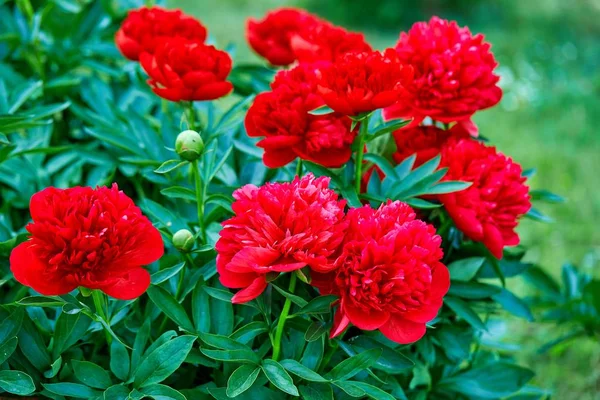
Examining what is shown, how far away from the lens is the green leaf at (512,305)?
120 cm

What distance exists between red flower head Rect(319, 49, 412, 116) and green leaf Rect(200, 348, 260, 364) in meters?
0.32

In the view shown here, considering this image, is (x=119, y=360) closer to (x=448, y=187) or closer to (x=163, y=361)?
(x=163, y=361)

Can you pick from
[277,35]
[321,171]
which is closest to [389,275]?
[321,171]

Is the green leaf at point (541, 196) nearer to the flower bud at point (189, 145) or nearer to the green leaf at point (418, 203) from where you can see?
the green leaf at point (418, 203)

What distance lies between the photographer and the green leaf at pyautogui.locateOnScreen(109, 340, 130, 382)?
0.93m

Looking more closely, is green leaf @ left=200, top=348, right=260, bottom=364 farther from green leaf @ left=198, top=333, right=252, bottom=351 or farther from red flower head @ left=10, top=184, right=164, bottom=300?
red flower head @ left=10, top=184, right=164, bottom=300

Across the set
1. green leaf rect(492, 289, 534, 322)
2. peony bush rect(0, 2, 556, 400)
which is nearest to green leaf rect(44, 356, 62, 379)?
peony bush rect(0, 2, 556, 400)

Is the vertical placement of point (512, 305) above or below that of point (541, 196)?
below

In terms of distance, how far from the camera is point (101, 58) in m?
1.71

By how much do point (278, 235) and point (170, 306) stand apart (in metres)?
0.22

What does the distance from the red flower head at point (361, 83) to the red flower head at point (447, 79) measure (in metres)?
0.13

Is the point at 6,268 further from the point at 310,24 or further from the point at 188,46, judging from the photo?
the point at 310,24

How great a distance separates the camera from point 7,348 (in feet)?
2.94

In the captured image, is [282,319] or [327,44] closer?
[282,319]
